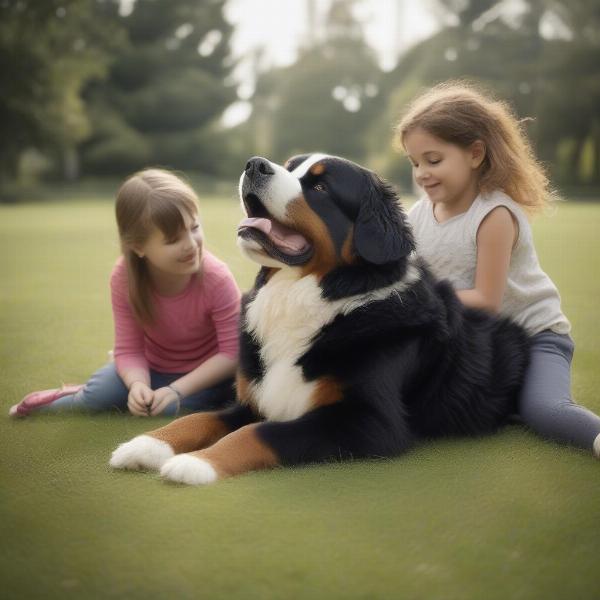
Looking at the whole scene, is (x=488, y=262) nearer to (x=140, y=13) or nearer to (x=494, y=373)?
(x=494, y=373)

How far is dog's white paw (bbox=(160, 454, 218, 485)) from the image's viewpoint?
273 centimetres

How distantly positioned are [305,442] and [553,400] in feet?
4.04

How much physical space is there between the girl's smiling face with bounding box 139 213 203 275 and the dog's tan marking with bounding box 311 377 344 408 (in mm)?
1280

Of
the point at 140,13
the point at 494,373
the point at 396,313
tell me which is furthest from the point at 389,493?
the point at 140,13

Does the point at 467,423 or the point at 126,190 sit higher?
the point at 126,190

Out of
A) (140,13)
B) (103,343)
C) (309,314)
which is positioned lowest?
(103,343)

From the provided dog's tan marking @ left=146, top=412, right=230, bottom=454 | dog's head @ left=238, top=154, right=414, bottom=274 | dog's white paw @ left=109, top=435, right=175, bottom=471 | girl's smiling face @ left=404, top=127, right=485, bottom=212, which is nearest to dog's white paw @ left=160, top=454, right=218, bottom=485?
dog's white paw @ left=109, top=435, right=175, bottom=471

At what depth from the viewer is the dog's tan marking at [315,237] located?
3162mm

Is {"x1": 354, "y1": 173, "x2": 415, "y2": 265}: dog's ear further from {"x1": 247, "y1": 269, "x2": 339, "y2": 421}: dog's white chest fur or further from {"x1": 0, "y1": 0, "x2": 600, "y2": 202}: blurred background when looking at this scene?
{"x1": 0, "y1": 0, "x2": 600, "y2": 202}: blurred background

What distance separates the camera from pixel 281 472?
2.90 m

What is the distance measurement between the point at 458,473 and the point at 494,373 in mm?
825

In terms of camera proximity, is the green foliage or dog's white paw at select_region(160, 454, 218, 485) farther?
the green foliage

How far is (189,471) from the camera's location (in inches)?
108

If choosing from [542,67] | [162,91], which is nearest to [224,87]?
[162,91]
